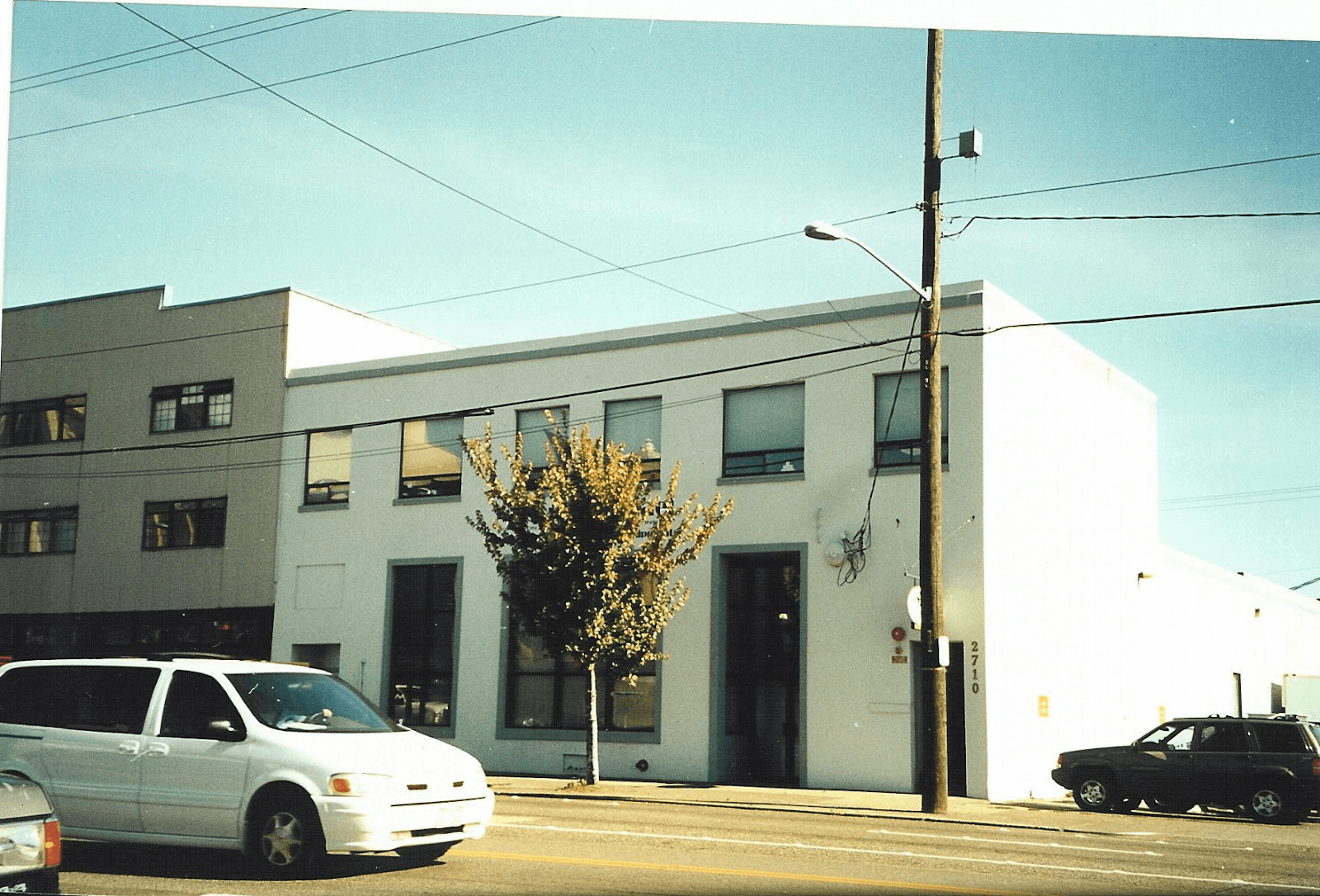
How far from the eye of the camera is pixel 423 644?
2828 centimetres

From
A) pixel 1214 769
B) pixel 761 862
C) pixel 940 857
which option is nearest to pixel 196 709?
pixel 761 862

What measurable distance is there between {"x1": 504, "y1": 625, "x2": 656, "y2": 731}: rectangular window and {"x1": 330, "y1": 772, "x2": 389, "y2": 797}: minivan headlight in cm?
1444

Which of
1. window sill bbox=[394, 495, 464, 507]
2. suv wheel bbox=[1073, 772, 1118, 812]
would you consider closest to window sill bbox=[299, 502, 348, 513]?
window sill bbox=[394, 495, 464, 507]

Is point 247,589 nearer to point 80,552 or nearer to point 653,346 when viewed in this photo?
point 80,552

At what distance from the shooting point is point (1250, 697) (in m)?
40.2

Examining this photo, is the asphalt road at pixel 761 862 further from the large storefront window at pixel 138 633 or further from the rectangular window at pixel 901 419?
the large storefront window at pixel 138 633

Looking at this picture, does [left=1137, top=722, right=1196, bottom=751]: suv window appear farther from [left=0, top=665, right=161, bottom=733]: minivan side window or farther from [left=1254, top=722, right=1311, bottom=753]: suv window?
[left=0, top=665, right=161, bottom=733]: minivan side window

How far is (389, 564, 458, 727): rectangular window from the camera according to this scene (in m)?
27.9

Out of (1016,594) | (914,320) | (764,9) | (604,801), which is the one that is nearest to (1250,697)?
(1016,594)

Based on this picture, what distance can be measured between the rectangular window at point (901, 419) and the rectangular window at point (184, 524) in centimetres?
1564

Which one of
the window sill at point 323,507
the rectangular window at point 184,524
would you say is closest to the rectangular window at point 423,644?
the window sill at point 323,507

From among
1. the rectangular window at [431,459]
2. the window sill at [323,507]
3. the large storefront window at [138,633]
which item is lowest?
the large storefront window at [138,633]

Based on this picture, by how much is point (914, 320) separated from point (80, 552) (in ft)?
70.2

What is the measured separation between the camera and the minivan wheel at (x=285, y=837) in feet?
34.2
